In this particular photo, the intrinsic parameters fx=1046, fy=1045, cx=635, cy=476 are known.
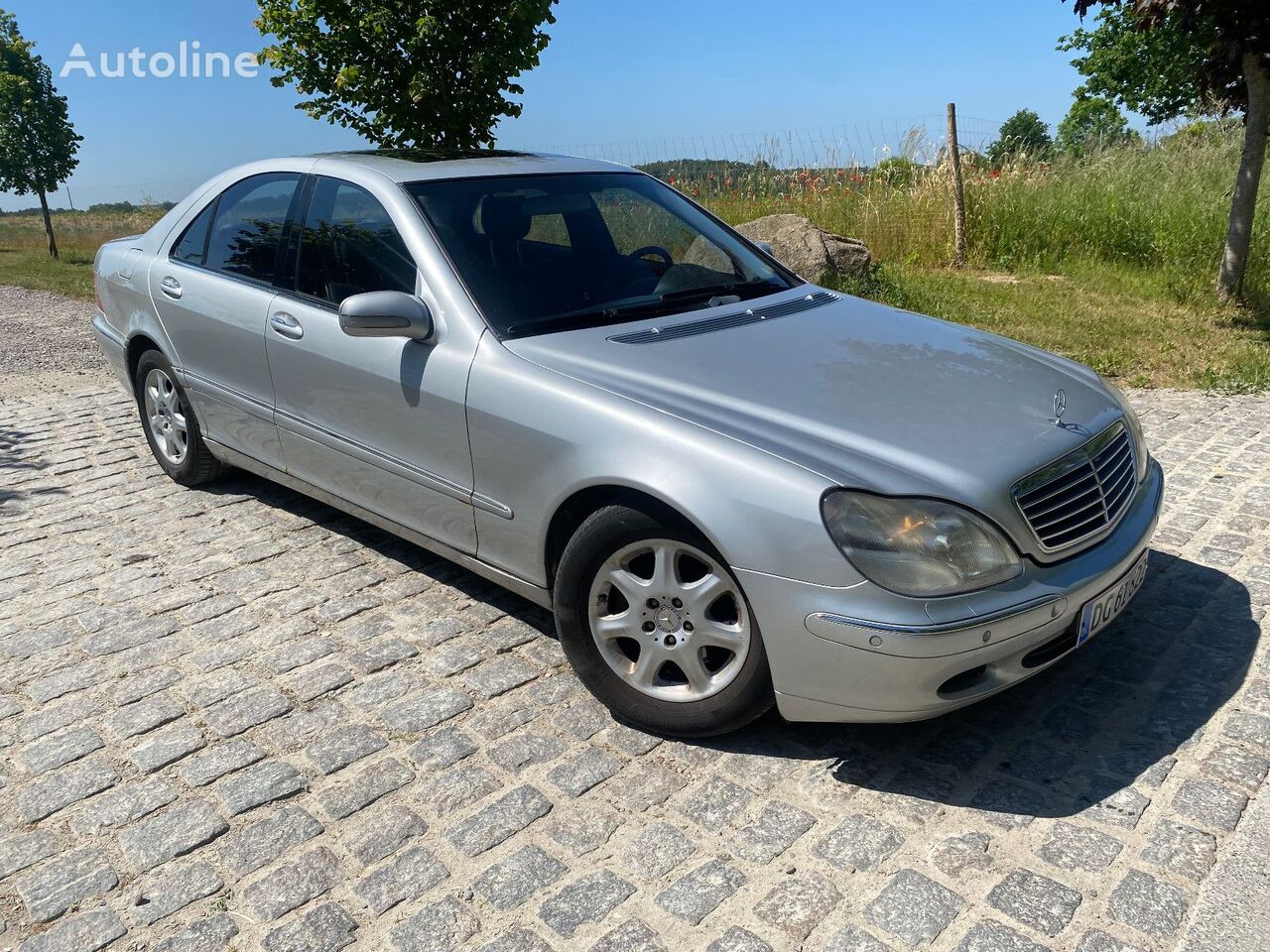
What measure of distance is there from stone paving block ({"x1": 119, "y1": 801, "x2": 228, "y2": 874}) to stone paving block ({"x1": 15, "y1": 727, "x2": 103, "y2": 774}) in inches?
19.8

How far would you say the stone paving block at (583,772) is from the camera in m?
3.09

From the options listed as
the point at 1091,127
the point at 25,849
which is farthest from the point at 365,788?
the point at 1091,127

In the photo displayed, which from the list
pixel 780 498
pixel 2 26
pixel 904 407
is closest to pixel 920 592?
pixel 780 498

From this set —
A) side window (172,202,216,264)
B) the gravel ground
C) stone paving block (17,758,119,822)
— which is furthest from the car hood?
the gravel ground

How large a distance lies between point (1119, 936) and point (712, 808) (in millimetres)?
1061

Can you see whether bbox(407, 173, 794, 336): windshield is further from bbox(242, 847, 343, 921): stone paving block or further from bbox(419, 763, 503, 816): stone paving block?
bbox(242, 847, 343, 921): stone paving block

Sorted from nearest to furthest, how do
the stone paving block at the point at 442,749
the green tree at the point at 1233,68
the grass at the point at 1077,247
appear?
the stone paving block at the point at 442,749
the green tree at the point at 1233,68
the grass at the point at 1077,247

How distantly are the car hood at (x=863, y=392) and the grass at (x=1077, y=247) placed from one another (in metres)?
4.51

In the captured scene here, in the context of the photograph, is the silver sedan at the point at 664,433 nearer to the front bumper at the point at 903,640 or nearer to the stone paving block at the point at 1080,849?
the front bumper at the point at 903,640

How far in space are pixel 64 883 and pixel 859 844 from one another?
6.89ft

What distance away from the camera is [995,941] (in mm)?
2445

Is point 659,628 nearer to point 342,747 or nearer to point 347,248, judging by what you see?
point 342,747

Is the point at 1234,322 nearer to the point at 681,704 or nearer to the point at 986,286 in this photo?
the point at 986,286

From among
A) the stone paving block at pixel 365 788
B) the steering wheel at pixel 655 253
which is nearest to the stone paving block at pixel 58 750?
the stone paving block at pixel 365 788
